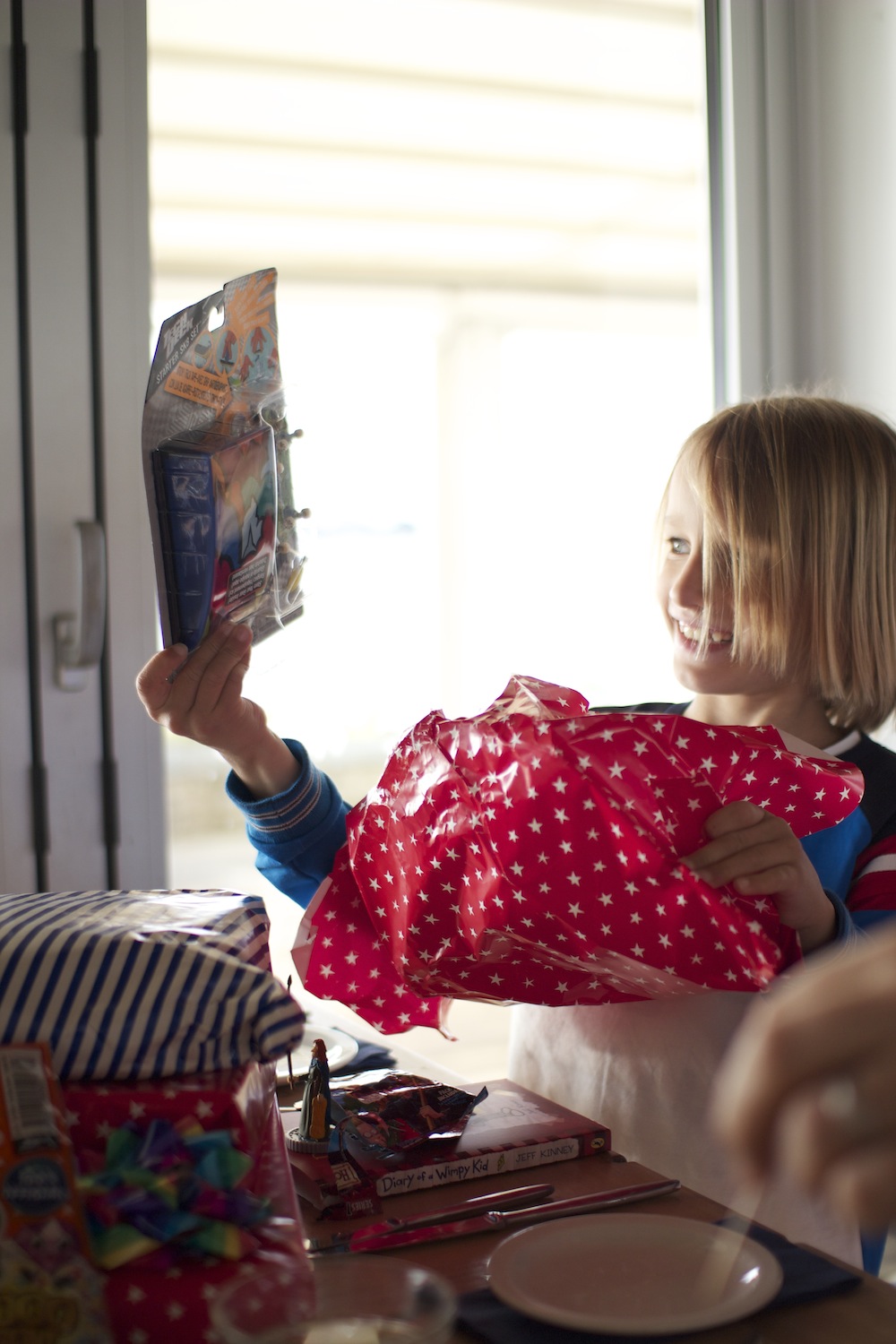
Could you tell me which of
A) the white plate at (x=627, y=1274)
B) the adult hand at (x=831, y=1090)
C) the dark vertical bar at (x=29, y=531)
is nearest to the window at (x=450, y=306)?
the dark vertical bar at (x=29, y=531)

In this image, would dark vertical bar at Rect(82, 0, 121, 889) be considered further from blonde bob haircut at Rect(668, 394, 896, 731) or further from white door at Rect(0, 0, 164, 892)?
blonde bob haircut at Rect(668, 394, 896, 731)

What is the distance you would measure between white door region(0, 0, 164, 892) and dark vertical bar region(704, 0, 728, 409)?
2.90 feet

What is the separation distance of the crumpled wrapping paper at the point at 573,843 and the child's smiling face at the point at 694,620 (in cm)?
34

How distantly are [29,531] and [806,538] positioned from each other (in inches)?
36.4

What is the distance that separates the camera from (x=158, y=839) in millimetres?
1549

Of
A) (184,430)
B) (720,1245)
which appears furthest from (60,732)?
(720,1245)

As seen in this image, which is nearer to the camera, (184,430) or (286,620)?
(184,430)

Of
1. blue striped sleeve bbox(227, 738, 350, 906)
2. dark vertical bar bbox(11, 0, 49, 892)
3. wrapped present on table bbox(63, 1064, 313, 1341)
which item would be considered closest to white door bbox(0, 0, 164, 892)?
dark vertical bar bbox(11, 0, 49, 892)

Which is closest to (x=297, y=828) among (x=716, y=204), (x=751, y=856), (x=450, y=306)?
(x=751, y=856)

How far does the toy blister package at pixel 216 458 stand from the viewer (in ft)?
2.52

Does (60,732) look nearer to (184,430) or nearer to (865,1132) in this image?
(184,430)

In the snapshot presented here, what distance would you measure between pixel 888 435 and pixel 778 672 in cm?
28

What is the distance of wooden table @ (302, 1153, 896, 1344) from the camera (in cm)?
57

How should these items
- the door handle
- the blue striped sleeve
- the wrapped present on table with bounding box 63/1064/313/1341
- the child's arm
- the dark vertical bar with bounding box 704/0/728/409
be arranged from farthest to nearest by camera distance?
1. the dark vertical bar with bounding box 704/0/728/409
2. the door handle
3. the blue striped sleeve
4. the child's arm
5. the wrapped present on table with bounding box 63/1064/313/1341
